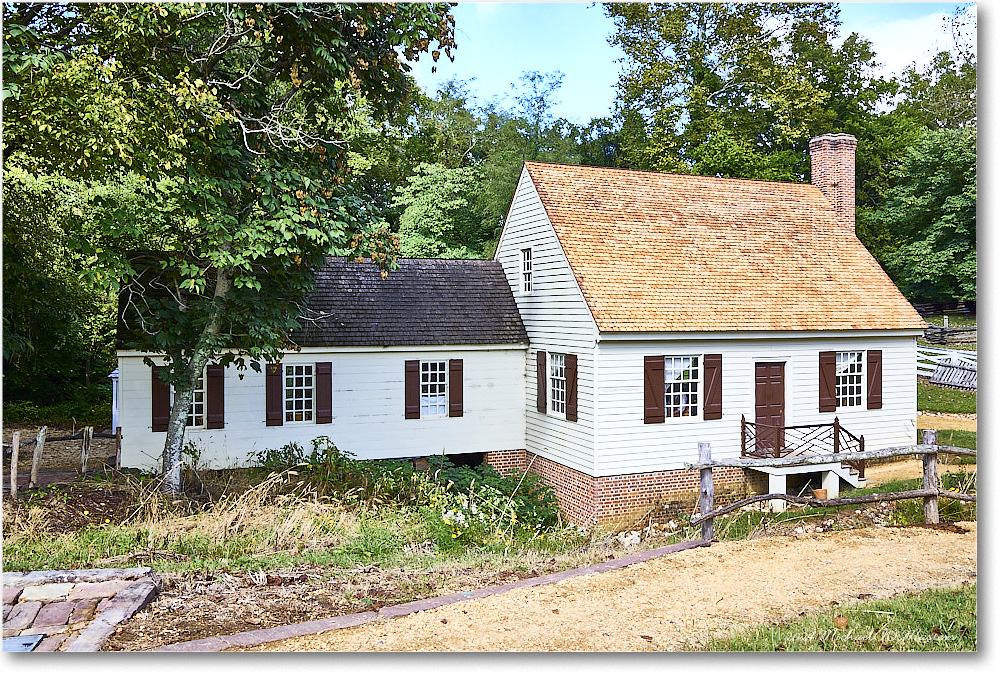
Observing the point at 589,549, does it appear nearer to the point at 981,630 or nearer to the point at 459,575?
the point at 459,575

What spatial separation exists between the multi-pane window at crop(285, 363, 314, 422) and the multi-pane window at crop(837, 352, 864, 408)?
388 inches

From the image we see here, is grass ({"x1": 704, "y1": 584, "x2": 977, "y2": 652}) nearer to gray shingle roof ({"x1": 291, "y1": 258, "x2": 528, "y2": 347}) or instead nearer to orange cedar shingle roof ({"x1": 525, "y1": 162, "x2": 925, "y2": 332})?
orange cedar shingle roof ({"x1": 525, "y1": 162, "x2": 925, "y2": 332})

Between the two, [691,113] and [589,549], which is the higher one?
[691,113]

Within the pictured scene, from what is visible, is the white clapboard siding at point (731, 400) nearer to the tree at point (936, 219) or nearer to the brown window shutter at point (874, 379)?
the brown window shutter at point (874, 379)

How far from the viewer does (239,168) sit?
9.63 metres

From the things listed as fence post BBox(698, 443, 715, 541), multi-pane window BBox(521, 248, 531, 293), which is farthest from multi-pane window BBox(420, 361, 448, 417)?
fence post BBox(698, 443, 715, 541)

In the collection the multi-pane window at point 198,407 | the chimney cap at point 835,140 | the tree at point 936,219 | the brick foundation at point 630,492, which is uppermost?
the chimney cap at point 835,140

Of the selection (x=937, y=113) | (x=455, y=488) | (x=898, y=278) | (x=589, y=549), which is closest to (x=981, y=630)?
(x=589, y=549)

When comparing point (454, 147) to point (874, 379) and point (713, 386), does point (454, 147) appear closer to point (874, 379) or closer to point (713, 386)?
point (713, 386)

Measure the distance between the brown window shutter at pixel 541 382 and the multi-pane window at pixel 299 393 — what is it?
4212mm

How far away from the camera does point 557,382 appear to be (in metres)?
13.9

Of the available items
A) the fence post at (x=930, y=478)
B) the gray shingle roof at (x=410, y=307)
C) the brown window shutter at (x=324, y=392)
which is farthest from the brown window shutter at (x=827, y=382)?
the brown window shutter at (x=324, y=392)

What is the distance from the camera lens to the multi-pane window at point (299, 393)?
13.6 m

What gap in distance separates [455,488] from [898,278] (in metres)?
14.6
